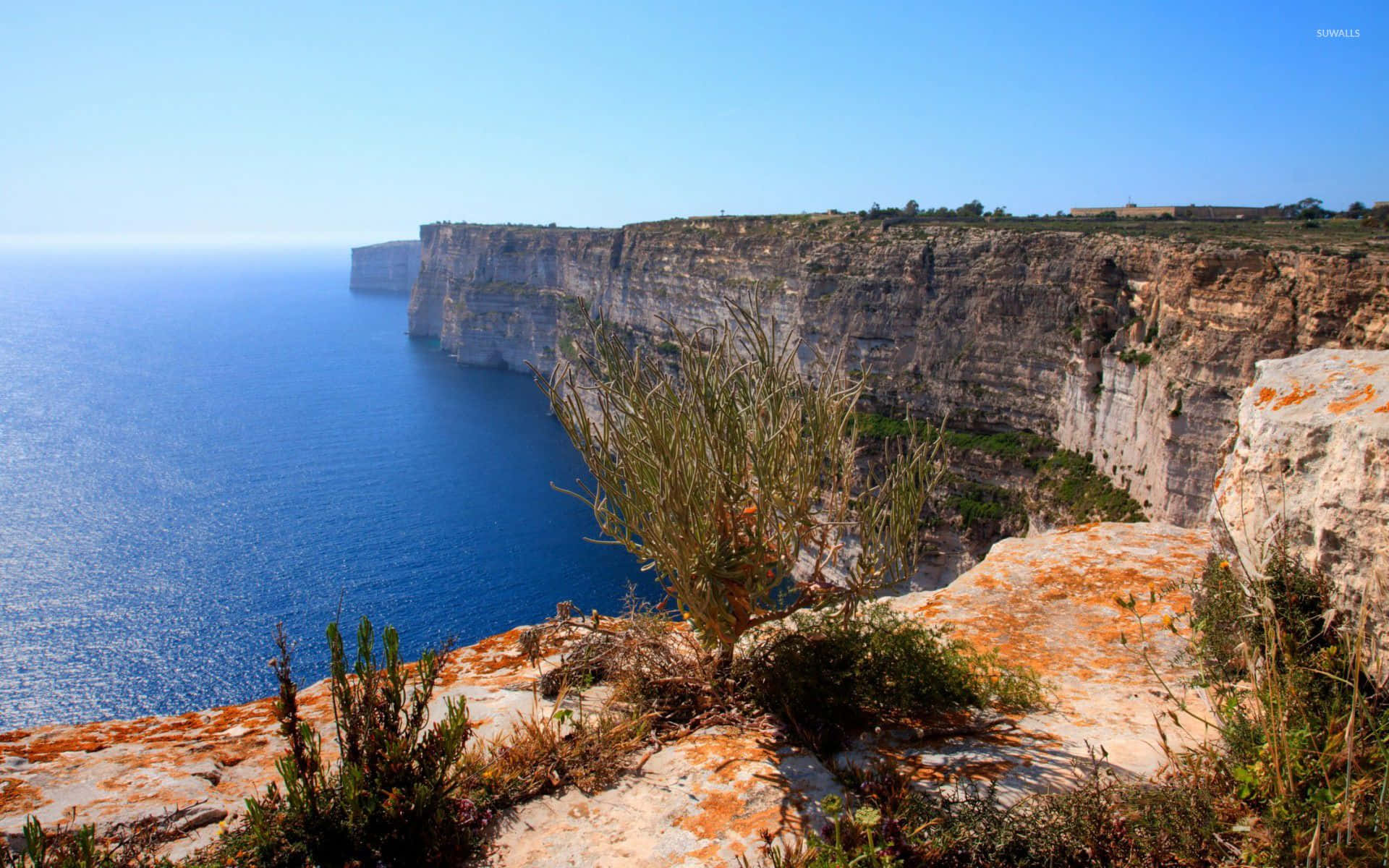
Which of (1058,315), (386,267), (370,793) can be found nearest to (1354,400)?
(370,793)

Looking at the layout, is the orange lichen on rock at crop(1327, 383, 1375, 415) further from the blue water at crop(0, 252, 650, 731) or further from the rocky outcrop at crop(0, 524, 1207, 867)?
the blue water at crop(0, 252, 650, 731)

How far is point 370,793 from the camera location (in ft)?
11.6

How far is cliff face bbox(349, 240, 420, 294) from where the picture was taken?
152500mm

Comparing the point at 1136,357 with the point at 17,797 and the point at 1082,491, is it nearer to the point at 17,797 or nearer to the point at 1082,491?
the point at 1082,491

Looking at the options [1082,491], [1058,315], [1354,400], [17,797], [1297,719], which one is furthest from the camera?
[1058,315]

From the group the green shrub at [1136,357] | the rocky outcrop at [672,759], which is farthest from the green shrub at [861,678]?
the green shrub at [1136,357]

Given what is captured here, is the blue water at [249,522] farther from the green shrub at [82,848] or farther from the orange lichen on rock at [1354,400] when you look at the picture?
the orange lichen on rock at [1354,400]

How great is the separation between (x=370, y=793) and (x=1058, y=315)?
32.8 meters

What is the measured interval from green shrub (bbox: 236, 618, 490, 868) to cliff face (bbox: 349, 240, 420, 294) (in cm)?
15998

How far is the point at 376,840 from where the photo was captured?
347 centimetres

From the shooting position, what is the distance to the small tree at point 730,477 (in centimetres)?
436

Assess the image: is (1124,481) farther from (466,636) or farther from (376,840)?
(376,840)

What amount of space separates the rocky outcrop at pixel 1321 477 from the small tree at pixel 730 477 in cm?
183

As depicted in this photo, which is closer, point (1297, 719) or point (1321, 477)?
Answer: point (1297, 719)
